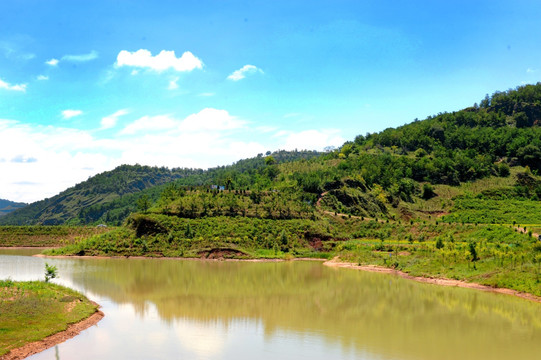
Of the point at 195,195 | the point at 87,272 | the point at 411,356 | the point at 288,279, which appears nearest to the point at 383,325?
the point at 411,356

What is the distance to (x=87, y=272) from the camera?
5103 cm

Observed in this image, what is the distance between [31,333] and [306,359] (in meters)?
15.1

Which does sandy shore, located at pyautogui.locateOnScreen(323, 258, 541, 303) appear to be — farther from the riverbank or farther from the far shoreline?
the riverbank

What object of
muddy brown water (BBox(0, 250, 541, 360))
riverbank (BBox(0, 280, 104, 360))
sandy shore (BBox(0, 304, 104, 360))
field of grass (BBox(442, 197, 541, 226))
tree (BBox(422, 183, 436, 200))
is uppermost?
tree (BBox(422, 183, 436, 200))

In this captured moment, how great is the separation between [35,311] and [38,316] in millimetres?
969

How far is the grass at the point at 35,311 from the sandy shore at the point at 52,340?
26cm

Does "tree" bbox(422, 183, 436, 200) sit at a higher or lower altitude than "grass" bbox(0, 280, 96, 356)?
higher

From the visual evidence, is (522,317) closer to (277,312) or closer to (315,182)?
(277,312)

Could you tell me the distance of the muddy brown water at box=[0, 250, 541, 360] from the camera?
22.2 metres

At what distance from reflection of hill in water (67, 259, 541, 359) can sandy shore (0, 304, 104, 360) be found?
510 cm

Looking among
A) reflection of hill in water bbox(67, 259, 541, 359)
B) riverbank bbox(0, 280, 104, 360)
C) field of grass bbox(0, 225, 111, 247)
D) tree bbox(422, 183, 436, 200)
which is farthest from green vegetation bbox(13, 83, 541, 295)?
riverbank bbox(0, 280, 104, 360)

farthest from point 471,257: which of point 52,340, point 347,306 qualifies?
point 52,340

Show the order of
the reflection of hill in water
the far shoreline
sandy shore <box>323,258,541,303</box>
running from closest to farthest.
→ the reflection of hill in water
sandy shore <box>323,258,541,303</box>
the far shoreline

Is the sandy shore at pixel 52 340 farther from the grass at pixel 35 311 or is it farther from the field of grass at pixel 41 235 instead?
the field of grass at pixel 41 235
